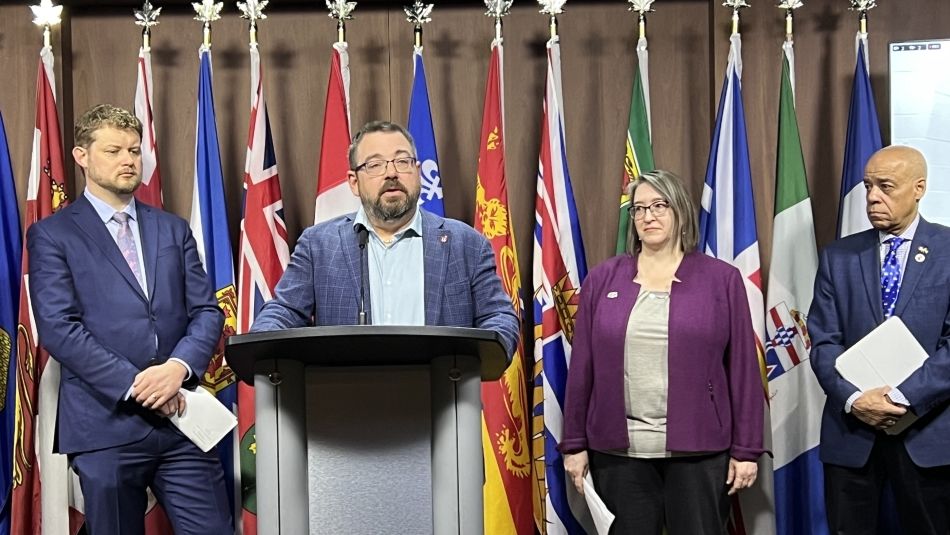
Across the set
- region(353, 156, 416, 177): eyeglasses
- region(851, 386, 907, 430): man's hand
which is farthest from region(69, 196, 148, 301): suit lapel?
region(851, 386, 907, 430): man's hand

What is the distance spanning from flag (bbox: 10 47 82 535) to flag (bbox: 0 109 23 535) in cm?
4

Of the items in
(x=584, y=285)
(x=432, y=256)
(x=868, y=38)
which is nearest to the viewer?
(x=432, y=256)

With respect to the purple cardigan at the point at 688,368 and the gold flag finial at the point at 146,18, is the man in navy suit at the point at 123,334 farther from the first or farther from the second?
the purple cardigan at the point at 688,368

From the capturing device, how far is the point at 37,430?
155 inches

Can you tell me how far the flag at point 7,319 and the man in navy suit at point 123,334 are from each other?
0.76 meters

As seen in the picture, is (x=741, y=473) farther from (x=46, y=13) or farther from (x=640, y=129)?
(x=46, y=13)

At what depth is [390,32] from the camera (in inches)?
183

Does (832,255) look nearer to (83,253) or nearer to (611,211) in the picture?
(611,211)

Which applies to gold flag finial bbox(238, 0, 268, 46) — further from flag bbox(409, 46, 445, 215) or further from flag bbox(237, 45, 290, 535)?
flag bbox(409, 46, 445, 215)

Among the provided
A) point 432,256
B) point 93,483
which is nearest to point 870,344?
point 432,256

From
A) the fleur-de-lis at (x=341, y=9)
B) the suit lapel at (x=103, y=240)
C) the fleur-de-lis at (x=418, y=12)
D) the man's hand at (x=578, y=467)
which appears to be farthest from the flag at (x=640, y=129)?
the suit lapel at (x=103, y=240)

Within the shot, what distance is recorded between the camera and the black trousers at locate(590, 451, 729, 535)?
337 centimetres

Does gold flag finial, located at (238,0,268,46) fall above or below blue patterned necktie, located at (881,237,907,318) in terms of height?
above

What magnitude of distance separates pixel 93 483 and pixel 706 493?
5.84ft
